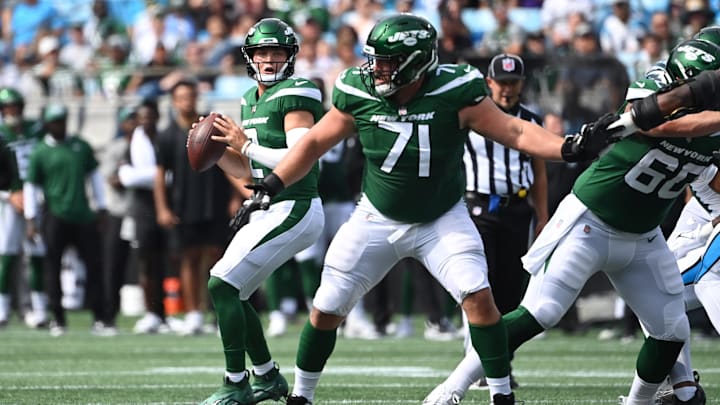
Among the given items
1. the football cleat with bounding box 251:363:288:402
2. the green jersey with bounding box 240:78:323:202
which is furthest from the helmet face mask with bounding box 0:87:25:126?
the football cleat with bounding box 251:363:288:402

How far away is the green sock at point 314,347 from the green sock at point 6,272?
24.0ft

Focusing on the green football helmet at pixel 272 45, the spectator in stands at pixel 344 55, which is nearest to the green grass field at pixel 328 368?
the green football helmet at pixel 272 45

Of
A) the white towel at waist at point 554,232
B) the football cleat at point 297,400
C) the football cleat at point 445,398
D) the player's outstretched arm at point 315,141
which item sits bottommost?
the football cleat at point 445,398

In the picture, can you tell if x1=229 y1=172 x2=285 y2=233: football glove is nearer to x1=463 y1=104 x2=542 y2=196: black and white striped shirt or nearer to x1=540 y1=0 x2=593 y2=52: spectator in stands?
x1=463 y1=104 x2=542 y2=196: black and white striped shirt

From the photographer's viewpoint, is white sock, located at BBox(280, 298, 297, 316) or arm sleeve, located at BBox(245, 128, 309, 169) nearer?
arm sleeve, located at BBox(245, 128, 309, 169)

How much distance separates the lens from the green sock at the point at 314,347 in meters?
5.83

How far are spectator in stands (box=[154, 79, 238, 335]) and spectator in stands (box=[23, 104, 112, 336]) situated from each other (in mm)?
723

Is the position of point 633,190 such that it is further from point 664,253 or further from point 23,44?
point 23,44

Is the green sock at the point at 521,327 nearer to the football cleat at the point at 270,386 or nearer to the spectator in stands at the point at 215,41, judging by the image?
the football cleat at the point at 270,386

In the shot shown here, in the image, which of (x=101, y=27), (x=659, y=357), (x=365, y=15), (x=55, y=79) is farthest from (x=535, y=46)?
(x=659, y=357)

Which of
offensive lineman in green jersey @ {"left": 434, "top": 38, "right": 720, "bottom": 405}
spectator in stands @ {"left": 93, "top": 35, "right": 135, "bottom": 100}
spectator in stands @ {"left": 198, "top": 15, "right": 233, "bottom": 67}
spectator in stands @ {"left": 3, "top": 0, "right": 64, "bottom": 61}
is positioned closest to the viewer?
offensive lineman in green jersey @ {"left": 434, "top": 38, "right": 720, "bottom": 405}

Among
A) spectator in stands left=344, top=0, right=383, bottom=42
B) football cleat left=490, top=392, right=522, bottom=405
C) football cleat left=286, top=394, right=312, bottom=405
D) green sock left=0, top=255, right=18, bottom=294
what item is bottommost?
green sock left=0, top=255, right=18, bottom=294

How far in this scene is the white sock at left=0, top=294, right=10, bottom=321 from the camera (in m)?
12.5

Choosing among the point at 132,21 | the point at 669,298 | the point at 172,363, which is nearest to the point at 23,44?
the point at 132,21
